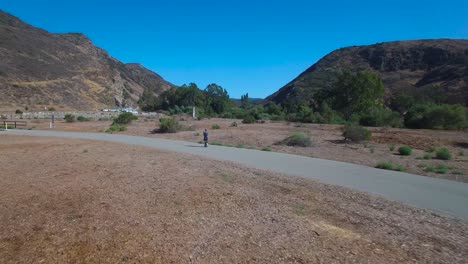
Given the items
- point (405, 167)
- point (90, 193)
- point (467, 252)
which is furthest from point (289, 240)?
point (405, 167)

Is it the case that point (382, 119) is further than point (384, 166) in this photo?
Yes

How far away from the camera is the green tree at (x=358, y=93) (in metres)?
54.0

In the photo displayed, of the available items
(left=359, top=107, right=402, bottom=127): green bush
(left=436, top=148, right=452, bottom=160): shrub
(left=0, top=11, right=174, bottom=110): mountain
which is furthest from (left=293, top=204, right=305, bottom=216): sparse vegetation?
(left=0, top=11, right=174, bottom=110): mountain

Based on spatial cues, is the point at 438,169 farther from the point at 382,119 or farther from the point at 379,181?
the point at 382,119

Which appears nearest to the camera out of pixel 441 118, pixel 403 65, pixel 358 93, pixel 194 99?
pixel 441 118

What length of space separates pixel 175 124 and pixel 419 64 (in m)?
112

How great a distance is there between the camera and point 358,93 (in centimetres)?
5503

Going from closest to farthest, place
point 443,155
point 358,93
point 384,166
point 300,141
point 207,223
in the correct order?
point 207,223 → point 384,166 → point 443,155 → point 300,141 → point 358,93

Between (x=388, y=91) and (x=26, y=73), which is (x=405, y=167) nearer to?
(x=26, y=73)


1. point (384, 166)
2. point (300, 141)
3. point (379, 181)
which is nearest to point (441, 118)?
point (300, 141)

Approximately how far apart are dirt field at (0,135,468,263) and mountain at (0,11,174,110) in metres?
64.3

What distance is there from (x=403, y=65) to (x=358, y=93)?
78.5 meters

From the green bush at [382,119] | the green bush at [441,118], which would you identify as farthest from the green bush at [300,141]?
the green bush at [382,119]

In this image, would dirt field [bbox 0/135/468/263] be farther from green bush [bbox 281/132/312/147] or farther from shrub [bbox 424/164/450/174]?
green bush [bbox 281/132/312/147]
